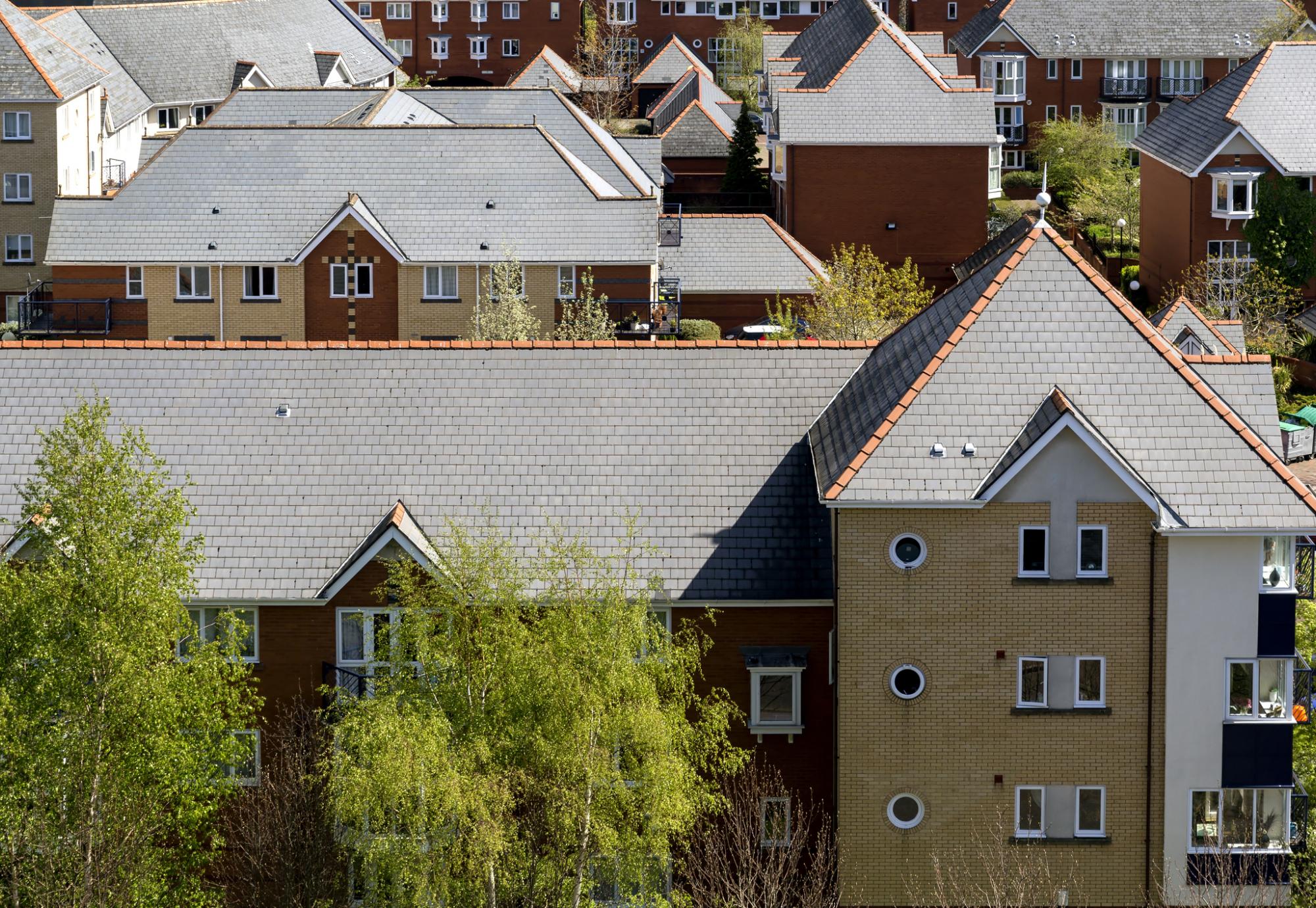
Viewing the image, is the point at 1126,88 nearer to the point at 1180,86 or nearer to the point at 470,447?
the point at 1180,86

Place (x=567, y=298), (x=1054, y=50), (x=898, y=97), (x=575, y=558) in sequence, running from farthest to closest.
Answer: (x=1054, y=50) < (x=898, y=97) < (x=567, y=298) < (x=575, y=558)

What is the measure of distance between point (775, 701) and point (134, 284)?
41.0m

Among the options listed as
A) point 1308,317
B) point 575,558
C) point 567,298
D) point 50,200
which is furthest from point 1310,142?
point 575,558

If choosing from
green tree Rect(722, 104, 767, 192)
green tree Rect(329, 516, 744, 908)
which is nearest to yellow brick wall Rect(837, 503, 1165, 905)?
green tree Rect(329, 516, 744, 908)

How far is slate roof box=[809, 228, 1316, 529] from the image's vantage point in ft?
112

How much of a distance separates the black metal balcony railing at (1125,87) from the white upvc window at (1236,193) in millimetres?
33665

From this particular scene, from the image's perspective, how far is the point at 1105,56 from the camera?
Result: 388 ft

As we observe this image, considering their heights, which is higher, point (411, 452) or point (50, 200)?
point (50, 200)

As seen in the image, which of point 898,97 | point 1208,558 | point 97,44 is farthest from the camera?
point 97,44

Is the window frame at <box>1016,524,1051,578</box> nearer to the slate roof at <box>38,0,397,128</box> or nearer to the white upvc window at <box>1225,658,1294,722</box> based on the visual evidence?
the white upvc window at <box>1225,658,1294,722</box>

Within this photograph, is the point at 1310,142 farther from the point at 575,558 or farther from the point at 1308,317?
the point at 575,558

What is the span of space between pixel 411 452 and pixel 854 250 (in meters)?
49.8

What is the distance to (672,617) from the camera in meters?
36.3

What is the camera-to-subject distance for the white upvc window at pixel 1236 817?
3475 centimetres
